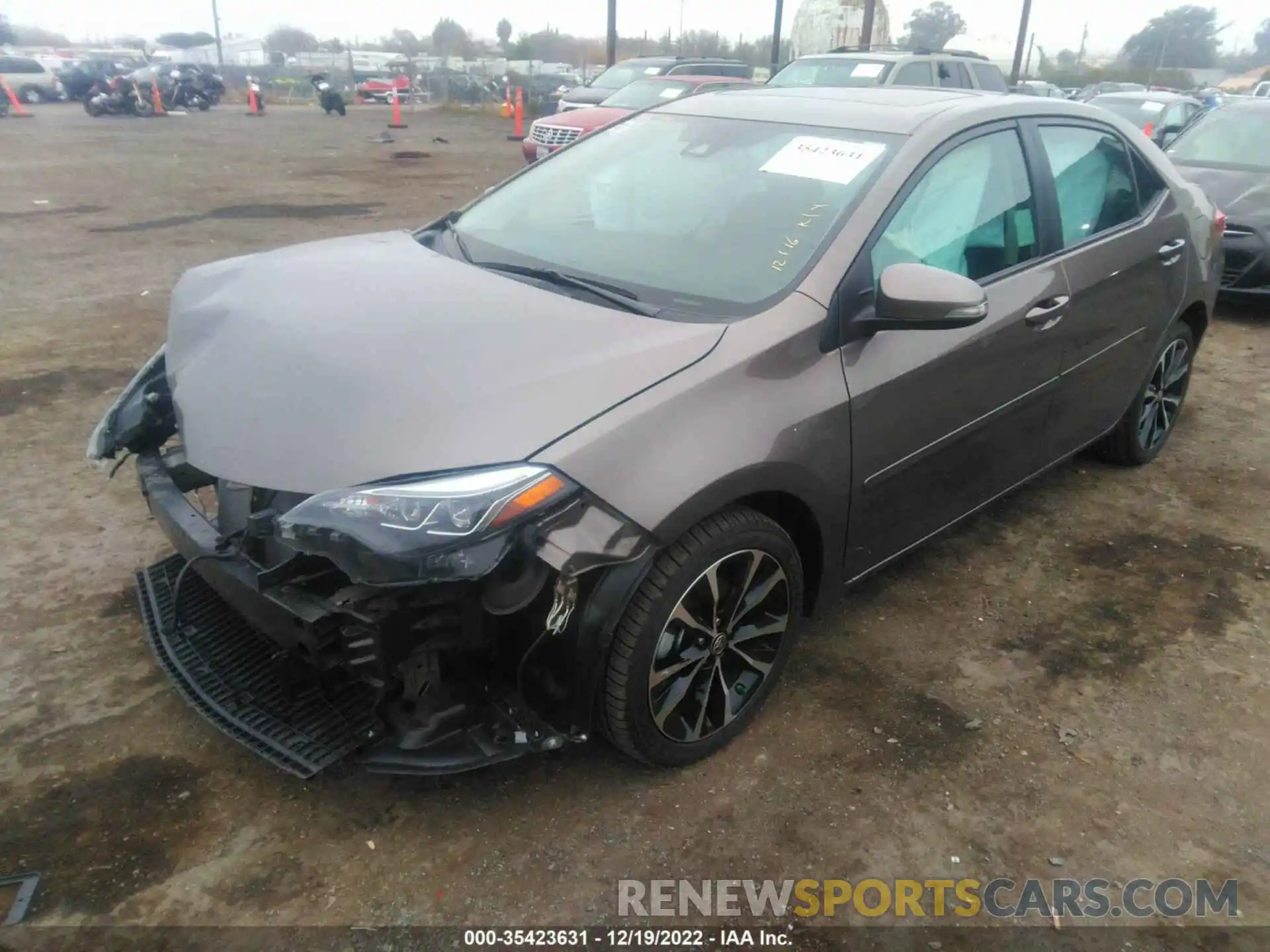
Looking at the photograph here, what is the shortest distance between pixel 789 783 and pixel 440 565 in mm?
1226

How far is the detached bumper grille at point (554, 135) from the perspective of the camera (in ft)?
39.3

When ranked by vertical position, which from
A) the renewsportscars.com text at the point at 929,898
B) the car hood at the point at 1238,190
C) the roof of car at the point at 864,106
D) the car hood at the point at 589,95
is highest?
the roof of car at the point at 864,106

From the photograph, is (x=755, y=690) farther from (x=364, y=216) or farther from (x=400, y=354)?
(x=364, y=216)

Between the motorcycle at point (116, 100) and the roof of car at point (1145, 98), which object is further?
the motorcycle at point (116, 100)

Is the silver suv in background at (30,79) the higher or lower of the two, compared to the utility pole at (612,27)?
lower

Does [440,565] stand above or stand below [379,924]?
above

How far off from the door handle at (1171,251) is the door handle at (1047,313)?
2.88 feet

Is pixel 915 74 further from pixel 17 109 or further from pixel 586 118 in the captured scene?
pixel 17 109

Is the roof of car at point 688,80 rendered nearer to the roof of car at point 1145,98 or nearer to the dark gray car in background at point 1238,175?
the dark gray car in background at point 1238,175

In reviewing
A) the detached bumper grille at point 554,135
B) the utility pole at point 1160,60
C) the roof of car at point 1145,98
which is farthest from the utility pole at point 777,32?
the utility pole at point 1160,60

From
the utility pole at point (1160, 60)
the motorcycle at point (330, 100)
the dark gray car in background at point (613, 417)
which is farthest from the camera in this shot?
the utility pole at point (1160, 60)

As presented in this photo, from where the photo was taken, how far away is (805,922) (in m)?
2.20

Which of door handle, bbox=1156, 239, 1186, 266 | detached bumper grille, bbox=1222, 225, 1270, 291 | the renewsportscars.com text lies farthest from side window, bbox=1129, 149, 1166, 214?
detached bumper grille, bbox=1222, 225, 1270, 291

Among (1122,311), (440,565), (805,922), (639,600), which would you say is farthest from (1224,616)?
(440,565)
